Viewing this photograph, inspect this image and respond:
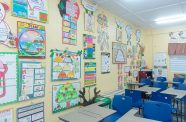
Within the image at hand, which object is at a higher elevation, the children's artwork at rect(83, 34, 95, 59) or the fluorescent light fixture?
the fluorescent light fixture

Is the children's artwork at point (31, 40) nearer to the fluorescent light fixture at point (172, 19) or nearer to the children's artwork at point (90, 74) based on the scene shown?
the children's artwork at point (90, 74)

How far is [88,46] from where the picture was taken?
349 centimetres

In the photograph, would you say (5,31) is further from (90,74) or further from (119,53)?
(119,53)

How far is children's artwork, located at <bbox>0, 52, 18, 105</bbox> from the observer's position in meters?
2.03

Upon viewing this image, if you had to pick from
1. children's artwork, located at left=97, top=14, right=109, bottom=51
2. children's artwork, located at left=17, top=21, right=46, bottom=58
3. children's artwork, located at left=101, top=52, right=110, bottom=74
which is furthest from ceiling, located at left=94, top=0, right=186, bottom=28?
children's artwork, located at left=17, top=21, right=46, bottom=58

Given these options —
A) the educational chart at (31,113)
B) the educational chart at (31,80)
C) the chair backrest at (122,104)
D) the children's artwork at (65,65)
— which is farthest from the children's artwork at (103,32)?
the educational chart at (31,113)

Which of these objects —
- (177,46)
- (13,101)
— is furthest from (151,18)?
(13,101)

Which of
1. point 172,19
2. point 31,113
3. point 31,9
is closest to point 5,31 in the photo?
point 31,9

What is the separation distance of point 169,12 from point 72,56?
10.3ft

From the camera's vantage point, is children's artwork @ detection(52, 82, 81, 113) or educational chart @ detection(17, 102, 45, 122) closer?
educational chart @ detection(17, 102, 45, 122)

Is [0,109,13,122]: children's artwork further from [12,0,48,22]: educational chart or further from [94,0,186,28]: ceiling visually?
[94,0,186,28]: ceiling

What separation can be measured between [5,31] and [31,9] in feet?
1.74

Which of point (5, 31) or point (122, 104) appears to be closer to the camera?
point (5, 31)

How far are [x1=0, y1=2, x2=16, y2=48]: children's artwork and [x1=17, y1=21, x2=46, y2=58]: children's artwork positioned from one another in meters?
0.12
